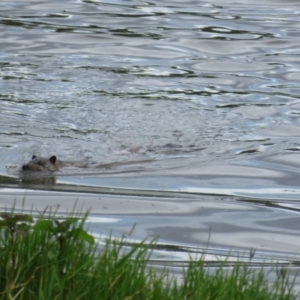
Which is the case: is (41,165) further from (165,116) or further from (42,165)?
(165,116)

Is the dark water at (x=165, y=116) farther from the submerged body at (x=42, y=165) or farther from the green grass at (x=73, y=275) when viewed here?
the green grass at (x=73, y=275)

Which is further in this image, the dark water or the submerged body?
the submerged body

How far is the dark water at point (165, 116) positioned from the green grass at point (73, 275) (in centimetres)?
127

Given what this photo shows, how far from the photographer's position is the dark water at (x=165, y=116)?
7562mm

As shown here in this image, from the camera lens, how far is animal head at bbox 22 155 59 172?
8.92 m

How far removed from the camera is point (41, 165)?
8.93m

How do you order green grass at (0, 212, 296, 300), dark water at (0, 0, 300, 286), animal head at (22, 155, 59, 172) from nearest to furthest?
green grass at (0, 212, 296, 300) < dark water at (0, 0, 300, 286) < animal head at (22, 155, 59, 172)

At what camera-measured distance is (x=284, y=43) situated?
15.5 metres

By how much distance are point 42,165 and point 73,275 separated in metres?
4.87

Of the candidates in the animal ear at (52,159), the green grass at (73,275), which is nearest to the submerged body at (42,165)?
the animal ear at (52,159)

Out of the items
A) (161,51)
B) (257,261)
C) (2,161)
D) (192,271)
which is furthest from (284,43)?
(192,271)

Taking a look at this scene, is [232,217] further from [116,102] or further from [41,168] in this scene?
[116,102]

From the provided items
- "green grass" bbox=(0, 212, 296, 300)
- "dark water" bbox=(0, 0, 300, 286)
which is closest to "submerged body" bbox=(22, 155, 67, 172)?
"dark water" bbox=(0, 0, 300, 286)

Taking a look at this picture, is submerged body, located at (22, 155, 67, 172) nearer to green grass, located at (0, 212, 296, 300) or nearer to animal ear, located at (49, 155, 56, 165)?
animal ear, located at (49, 155, 56, 165)
